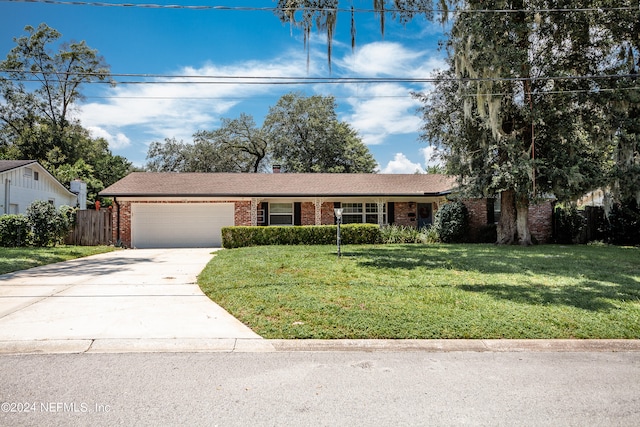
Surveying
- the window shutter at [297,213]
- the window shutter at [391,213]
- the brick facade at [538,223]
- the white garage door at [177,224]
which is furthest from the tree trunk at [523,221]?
the white garage door at [177,224]

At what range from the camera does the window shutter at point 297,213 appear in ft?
70.3

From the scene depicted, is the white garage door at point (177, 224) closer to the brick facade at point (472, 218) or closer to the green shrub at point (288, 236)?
the brick facade at point (472, 218)

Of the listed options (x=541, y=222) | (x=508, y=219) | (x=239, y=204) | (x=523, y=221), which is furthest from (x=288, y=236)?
(x=541, y=222)

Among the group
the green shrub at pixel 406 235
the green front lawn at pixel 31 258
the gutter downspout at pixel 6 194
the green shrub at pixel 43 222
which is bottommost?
the green front lawn at pixel 31 258

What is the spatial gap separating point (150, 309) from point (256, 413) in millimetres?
3986

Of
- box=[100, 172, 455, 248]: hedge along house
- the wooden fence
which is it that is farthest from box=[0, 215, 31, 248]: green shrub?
box=[100, 172, 455, 248]: hedge along house

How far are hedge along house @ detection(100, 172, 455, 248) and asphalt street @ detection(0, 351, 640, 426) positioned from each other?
1622 cm

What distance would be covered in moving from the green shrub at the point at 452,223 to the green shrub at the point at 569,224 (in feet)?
13.6

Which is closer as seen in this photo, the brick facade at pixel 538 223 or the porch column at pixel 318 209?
the brick facade at pixel 538 223

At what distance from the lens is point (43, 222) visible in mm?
17188

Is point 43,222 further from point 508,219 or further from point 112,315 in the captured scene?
point 508,219

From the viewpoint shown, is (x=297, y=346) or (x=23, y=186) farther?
(x=23, y=186)

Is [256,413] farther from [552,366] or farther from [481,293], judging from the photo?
[481,293]

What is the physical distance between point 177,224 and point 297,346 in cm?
1713
